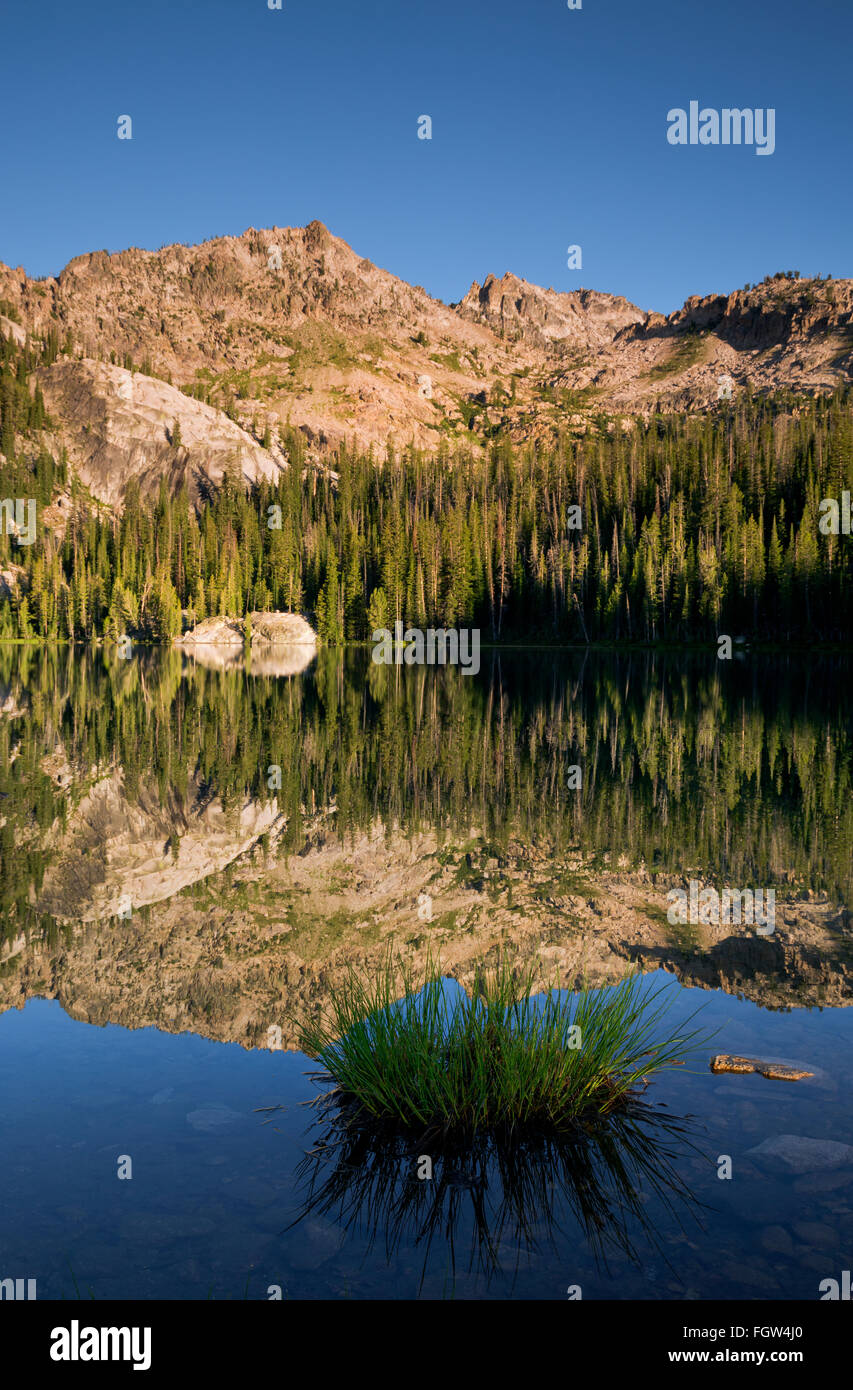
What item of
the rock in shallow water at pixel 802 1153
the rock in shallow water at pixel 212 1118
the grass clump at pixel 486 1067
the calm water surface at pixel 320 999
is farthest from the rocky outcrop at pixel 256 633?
the rock in shallow water at pixel 802 1153

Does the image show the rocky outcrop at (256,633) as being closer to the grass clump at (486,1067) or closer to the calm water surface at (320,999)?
the calm water surface at (320,999)

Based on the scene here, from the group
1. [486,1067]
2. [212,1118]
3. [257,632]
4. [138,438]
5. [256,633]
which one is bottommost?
[212,1118]

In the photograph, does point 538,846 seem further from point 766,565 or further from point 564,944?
point 766,565

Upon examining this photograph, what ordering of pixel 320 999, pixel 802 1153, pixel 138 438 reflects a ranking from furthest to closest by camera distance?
pixel 138 438 → pixel 320 999 → pixel 802 1153

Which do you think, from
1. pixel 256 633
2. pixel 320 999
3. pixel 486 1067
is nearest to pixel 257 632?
pixel 256 633

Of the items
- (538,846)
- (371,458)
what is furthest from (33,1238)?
(371,458)

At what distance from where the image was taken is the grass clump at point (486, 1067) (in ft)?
20.8

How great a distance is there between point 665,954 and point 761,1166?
4.32 m

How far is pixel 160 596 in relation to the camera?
128000 mm

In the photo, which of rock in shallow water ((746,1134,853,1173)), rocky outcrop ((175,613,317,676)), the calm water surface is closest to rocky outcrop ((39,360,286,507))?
rocky outcrop ((175,613,317,676))

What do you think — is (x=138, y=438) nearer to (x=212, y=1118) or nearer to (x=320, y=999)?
(x=320, y=999)

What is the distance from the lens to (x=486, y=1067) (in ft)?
21.4

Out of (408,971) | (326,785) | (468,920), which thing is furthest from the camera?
(326,785)

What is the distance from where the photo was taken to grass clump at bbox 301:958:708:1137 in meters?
6.34
